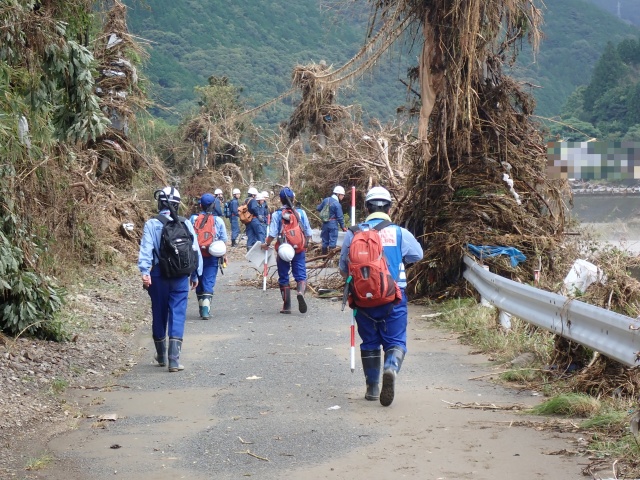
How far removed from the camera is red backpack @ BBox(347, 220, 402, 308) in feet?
26.4

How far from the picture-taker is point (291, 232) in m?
15.0

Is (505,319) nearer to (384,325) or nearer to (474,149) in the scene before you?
(384,325)

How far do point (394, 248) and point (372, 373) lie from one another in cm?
107

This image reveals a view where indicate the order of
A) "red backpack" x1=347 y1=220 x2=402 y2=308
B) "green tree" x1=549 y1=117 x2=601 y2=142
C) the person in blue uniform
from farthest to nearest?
1. the person in blue uniform
2. "green tree" x1=549 y1=117 x2=601 y2=142
3. "red backpack" x1=347 y1=220 x2=402 y2=308

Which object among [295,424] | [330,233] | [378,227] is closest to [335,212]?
[330,233]

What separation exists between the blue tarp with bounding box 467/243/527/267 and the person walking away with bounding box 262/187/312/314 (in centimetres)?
268

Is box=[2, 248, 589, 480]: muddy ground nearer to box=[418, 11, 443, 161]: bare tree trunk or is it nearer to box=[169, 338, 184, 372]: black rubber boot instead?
box=[169, 338, 184, 372]: black rubber boot

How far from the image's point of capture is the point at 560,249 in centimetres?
1454

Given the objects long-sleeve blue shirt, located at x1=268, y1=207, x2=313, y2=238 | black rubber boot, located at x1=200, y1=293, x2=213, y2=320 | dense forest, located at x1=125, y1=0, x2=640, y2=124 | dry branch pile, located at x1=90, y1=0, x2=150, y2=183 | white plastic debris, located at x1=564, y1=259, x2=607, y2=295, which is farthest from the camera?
dense forest, located at x1=125, y1=0, x2=640, y2=124

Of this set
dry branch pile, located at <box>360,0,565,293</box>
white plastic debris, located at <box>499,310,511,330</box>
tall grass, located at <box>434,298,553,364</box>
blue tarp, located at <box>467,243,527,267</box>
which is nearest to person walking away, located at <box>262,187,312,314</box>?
dry branch pile, located at <box>360,0,565,293</box>

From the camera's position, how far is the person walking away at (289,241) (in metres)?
15.0

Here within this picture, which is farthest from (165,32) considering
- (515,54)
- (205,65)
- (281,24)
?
(515,54)

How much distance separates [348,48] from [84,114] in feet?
222

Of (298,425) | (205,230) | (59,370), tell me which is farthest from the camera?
(205,230)
